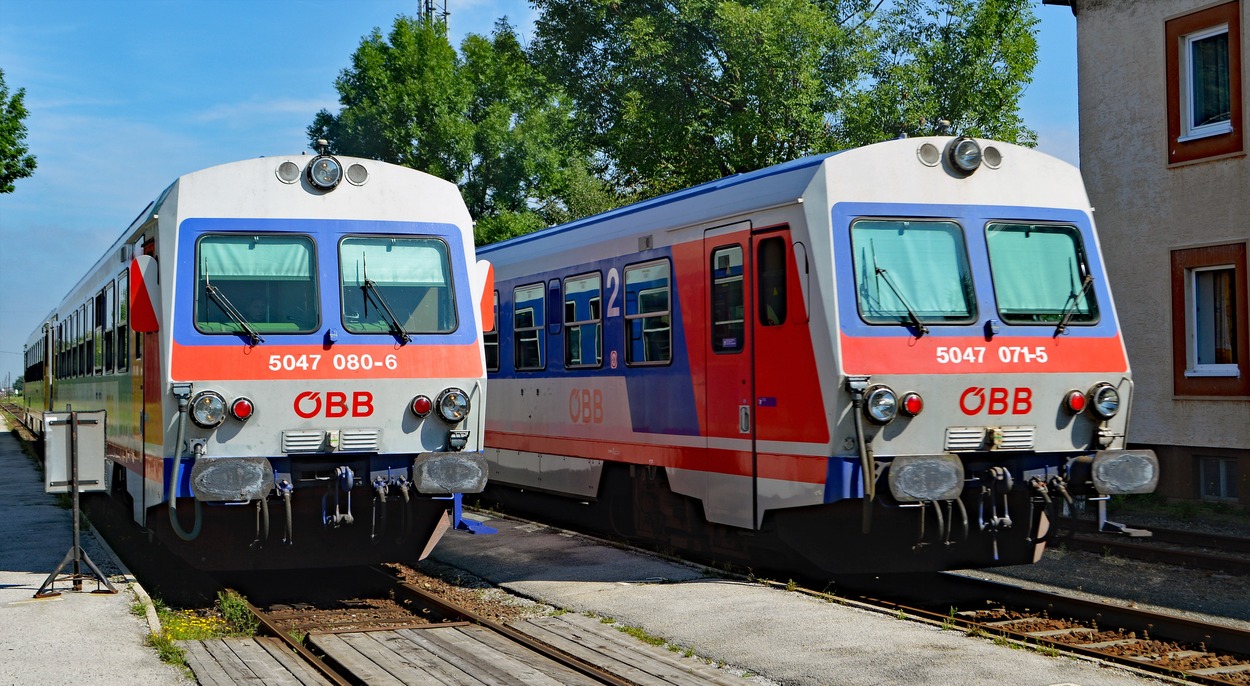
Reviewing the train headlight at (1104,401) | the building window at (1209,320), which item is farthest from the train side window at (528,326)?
the building window at (1209,320)

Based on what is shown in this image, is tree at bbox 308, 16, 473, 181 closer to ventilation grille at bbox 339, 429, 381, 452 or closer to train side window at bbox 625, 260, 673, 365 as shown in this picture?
train side window at bbox 625, 260, 673, 365

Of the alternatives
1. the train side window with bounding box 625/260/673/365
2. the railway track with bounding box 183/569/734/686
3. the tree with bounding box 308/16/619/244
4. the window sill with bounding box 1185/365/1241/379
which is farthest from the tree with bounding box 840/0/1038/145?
the tree with bounding box 308/16/619/244

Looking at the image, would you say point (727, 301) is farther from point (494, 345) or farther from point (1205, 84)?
point (1205, 84)

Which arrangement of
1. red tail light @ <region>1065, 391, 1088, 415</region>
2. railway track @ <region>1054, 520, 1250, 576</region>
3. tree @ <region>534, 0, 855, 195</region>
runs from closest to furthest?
red tail light @ <region>1065, 391, 1088, 415</region> → railway track @ <region>1054, 520, 1250, 576</region> → tree @ <region>534, 0, 855, 195</region>

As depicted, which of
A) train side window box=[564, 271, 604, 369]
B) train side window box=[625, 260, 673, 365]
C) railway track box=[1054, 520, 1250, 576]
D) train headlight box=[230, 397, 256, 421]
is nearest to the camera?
train headlight box=[230, 397, 256, 421]

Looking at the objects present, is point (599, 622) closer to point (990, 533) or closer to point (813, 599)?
point (813, 599)

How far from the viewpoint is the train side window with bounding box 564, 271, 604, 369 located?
42.5 feet

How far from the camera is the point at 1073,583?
420 inches

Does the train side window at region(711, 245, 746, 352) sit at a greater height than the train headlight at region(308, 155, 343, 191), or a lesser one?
lesser

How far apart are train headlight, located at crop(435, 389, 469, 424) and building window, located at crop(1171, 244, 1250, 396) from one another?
1146 centimetres

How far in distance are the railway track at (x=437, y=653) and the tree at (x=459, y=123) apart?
2871 centimetres

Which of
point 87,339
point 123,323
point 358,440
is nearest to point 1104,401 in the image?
point 358,440

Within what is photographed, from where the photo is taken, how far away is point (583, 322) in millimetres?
13312

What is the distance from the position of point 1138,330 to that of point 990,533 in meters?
9.39
